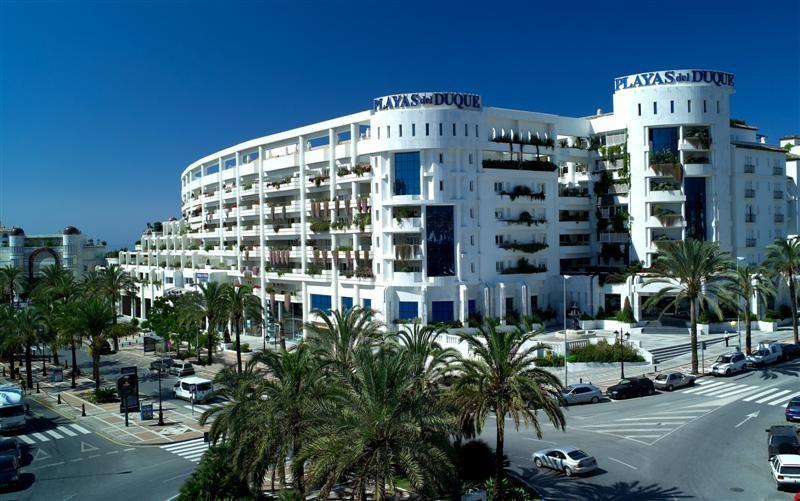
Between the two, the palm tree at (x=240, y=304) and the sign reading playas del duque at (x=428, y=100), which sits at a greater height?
the sign reading playas del duque at (x=428, y=100)

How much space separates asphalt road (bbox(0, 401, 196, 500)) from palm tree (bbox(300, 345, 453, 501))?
13.1 metres

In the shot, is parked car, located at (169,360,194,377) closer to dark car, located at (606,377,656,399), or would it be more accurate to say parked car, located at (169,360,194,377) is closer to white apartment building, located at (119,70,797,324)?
white apartment building, located at (119,70,797,324)

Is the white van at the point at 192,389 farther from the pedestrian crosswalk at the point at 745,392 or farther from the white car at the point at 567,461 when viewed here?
the pedestrian crosswalk at the point at 745,392

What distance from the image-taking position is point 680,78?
72.3m

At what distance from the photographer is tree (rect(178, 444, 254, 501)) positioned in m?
26.5

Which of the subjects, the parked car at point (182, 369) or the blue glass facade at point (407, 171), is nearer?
the parked car at point (182, 369)

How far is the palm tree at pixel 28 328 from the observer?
5994cm

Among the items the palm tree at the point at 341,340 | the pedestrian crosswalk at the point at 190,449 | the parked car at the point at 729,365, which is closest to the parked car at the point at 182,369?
the pedestrian crosswalk at the point at 190,449

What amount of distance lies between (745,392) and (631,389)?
349 inches

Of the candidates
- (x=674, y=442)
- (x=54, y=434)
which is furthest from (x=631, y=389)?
(x=54, y=434)

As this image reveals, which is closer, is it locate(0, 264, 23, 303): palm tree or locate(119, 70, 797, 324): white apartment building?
locate(119, 70, 797, 324): white apartment building

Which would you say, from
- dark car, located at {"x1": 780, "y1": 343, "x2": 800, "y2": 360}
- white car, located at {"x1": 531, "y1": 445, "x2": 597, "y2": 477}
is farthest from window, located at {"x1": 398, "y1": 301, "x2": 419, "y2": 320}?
dark car, located at {"x1": 780, "y1": 343, "x2": 800, "y2": 360}

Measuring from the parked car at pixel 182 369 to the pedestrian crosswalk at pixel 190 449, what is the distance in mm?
22447

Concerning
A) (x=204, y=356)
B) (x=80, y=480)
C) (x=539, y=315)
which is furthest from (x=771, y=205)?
(x=80, y=480)
